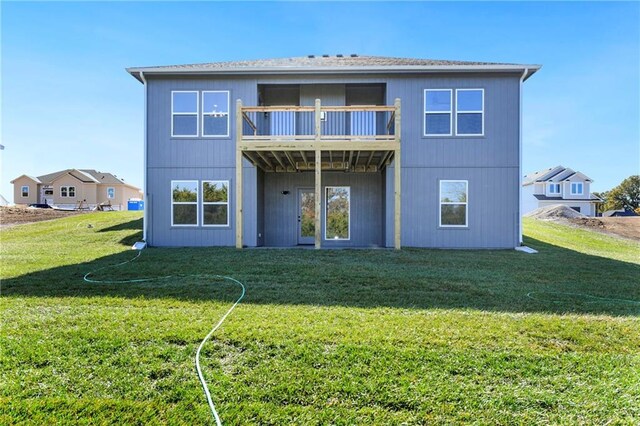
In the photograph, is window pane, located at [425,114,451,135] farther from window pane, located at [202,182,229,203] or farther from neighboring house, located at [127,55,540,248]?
window pane, located at [202,182,229,203]

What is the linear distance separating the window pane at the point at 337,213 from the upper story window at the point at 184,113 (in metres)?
4.88

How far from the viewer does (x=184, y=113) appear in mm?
10516

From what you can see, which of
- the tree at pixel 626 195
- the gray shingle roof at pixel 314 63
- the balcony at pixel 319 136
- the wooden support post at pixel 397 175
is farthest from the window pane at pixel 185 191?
the tree at pixel 626 195

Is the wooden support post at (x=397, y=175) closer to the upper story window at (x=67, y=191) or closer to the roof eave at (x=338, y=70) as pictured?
the roof eave at (x=338, y=70)

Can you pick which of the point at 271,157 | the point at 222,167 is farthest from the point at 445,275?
the point at 222,167

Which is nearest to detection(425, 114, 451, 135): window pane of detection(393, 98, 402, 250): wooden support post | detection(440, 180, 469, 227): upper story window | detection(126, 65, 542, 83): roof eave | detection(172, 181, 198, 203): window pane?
detection(126, 65, 542, 83): roof eave

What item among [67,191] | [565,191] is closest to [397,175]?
[565,191]

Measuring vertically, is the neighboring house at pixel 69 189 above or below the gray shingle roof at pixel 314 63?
below

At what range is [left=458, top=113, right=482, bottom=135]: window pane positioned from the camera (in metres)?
10.3

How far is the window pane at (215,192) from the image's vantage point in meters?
10.5

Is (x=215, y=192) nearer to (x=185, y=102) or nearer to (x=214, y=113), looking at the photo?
(x=214, y=113)

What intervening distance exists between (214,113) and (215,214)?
10.3 feet

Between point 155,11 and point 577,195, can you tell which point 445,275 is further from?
point 577,195

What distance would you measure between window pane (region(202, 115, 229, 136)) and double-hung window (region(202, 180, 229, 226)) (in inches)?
59.8
